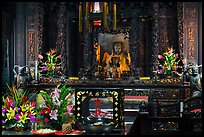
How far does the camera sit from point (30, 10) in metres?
12.0

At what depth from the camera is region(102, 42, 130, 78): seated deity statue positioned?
11617 millimetres

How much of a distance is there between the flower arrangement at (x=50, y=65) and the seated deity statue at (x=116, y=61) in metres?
1.20

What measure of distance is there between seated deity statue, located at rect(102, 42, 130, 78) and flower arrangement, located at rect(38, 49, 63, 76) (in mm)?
1197

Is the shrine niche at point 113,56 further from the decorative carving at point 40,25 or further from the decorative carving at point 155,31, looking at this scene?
the decorative carving at point 40,25

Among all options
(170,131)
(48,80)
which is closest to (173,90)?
(48,80)

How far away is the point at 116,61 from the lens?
1180 centimetres

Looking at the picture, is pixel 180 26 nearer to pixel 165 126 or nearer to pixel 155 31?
pixel 155 31

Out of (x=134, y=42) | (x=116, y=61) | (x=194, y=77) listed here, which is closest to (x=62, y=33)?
(x=116, y=61)

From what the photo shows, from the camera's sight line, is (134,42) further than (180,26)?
Yes

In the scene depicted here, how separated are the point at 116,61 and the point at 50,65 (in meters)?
1.70

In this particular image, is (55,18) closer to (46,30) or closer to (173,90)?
(46,30)

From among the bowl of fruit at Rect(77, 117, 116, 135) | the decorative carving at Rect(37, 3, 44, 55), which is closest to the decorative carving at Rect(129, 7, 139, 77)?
the decorative carving at Rect(37, 3, 44, 55)

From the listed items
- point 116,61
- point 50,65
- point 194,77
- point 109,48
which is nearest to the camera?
point 194,77

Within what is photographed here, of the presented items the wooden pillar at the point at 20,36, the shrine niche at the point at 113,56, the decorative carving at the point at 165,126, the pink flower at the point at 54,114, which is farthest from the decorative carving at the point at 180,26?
the pink flower at the point at 54,114
